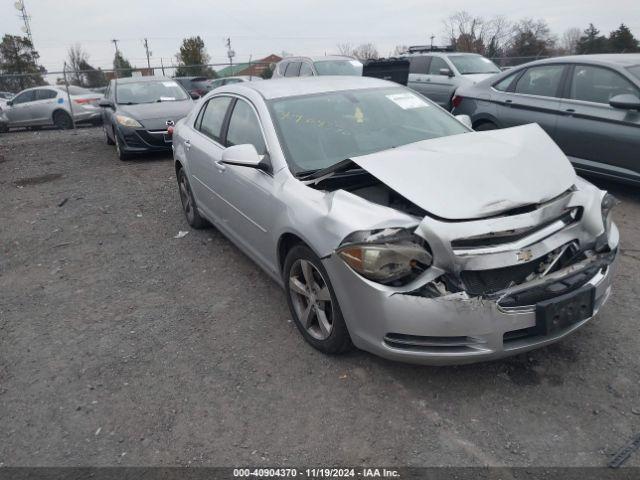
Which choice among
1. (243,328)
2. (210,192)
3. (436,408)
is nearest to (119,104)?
(210,192)

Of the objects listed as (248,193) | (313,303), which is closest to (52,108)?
(248,193)

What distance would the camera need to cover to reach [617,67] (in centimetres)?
573

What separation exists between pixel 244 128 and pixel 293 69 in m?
8.66

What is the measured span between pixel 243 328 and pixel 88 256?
2.52 metres

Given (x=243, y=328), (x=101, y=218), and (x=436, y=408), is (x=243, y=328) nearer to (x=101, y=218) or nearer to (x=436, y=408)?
(x=436, y=408)

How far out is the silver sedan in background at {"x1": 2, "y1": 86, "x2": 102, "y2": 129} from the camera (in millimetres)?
15555

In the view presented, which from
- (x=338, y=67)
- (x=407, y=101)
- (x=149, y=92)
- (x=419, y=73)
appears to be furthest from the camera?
(x=419, y=73)

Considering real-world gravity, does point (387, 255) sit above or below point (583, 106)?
below

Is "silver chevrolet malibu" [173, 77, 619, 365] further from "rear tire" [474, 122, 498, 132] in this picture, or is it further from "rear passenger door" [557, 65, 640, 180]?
"rear tire" [474, 122, 498, 132]

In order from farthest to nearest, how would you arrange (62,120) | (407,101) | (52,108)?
(62,120) < (52,108) < (407,101)

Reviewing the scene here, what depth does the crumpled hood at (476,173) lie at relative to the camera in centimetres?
273

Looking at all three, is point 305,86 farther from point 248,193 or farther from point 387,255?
point 387,255

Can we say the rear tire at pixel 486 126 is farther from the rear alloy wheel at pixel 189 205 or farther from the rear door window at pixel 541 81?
the rear alloy wheel at pixel 189 205

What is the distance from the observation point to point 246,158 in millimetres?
3576
